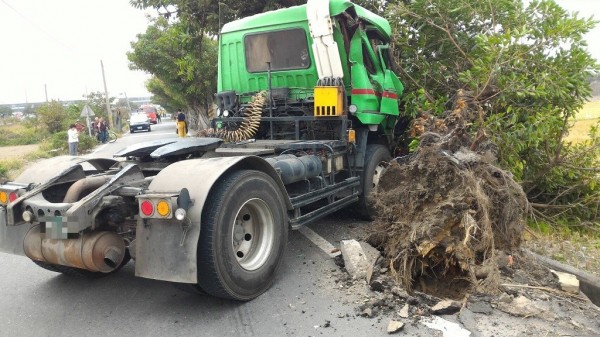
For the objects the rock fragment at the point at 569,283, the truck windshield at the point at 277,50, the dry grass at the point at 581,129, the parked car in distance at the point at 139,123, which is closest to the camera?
the rock fragment at the point at 569,283

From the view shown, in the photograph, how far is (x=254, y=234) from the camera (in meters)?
3.96

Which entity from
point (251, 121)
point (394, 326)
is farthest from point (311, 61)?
point (394, 326)

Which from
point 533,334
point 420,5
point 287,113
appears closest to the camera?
point 533,334

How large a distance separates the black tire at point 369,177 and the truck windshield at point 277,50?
4.89ft

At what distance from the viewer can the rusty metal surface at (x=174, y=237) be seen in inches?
124

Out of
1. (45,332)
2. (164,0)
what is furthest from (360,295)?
(164,0)

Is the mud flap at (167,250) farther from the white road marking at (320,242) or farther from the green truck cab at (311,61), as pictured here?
the green truck cab at (311,61)

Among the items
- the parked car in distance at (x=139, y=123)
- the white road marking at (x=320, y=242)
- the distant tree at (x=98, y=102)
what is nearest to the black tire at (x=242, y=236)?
the white road marking at (x=320, y=242)

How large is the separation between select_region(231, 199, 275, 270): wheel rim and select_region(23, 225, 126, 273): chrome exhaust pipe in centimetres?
92

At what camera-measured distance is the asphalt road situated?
3.29 m

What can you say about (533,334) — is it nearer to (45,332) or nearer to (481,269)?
(481,269)

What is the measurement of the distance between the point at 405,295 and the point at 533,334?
0.93 metres

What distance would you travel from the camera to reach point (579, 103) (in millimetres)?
5758

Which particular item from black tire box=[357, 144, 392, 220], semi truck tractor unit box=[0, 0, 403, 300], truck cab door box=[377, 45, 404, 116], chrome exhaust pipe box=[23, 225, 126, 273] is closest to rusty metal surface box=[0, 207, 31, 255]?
semi truck tractor unit box=[0, 0, 403, 300]
